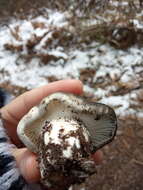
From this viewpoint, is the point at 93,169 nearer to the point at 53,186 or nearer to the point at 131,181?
the point at 53,186

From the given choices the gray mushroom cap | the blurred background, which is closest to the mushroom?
the gray mushroom cap

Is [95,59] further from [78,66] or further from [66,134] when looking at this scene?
[66,134]

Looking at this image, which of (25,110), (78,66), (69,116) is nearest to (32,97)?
(25,110)

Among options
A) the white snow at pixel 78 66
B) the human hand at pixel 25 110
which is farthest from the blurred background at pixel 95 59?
the human hand at pixel 25 110

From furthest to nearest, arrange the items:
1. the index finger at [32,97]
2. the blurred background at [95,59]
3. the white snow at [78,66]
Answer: the white snow at [78,66] → the blurred background at [95,59] → the index finger at [32,97]

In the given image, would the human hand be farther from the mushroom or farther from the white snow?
the white snow

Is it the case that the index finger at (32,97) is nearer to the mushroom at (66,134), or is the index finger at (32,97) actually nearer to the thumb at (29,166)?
the mushroom at (66,134)

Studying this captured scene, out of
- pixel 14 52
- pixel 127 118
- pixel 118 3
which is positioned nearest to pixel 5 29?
pixel 14 52
